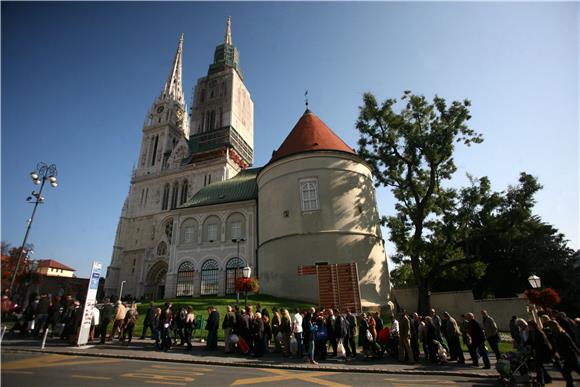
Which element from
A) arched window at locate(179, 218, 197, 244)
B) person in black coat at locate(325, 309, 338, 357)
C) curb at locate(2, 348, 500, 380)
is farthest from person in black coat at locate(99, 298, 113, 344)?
arched window at locate(179, 218, 197, 244)

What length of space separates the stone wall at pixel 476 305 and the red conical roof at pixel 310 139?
1236 cm

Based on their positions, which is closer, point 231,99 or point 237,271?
point 237,271

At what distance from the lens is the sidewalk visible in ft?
30.3

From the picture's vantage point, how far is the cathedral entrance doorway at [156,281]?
129 feet

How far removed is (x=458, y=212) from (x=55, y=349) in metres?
23.0

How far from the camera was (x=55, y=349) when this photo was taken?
35.8 feet

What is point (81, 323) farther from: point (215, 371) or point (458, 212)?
point (458, 212)

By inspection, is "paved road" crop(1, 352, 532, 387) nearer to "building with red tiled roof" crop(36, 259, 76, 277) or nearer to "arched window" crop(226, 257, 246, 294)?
"arched window" crop(226, 257, 246, 294)

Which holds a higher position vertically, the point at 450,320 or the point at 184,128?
the point at 184,128

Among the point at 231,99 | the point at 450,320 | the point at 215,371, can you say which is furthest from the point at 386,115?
the point at 231,99

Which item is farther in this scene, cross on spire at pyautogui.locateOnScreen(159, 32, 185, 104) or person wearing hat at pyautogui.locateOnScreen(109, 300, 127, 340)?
cross on spire at pyautogui.locateOnScreen(159, 32, 185, 104)

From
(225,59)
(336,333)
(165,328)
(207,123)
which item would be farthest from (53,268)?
(336,333)

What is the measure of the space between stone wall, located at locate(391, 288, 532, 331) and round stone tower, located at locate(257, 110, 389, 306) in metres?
3.48

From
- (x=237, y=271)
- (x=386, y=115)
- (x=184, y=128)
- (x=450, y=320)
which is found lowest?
(x=450, y=320)
